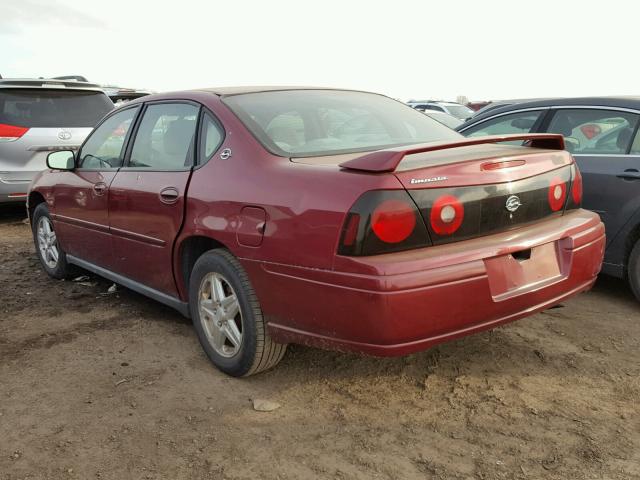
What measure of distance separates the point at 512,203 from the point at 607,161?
186cm

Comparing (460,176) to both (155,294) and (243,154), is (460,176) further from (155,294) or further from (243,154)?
(155,294)

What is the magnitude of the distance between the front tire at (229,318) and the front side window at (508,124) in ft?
9.67

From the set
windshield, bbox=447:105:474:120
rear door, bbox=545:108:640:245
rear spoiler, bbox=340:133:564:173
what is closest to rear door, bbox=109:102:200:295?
→ rear spoiler, bbox=340:133:564:173

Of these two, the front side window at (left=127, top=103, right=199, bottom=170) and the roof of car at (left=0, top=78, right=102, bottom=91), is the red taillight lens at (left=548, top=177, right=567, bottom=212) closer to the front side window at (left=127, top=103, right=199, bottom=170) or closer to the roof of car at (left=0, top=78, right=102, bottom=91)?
the front side window at (left=127, top=103, right=199, bottom=170)

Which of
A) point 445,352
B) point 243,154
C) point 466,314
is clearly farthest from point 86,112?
point 466,314

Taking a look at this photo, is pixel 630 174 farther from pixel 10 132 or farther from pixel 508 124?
pixel 10 132

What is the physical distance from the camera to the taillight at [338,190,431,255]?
246cm

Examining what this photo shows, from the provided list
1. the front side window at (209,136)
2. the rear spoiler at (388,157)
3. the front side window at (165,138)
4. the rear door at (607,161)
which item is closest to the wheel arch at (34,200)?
the front side window at (165,138)

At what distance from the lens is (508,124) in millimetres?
5121

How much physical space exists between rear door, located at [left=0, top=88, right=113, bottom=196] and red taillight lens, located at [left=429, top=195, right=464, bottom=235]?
229 inches

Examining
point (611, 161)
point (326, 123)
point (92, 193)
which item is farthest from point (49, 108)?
point (611, 161)

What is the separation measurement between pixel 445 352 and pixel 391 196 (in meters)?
1.34

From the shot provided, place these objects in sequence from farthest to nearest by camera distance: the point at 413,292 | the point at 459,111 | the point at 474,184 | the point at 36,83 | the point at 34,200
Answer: the point at 459,111 < the point at 36,83 < the point at 34,200 < the point at 474,184 < the point at 413,292

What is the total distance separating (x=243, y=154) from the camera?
304 centimetres
